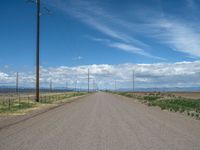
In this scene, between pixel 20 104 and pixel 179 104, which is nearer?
pixel 20 104

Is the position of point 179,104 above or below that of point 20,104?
below

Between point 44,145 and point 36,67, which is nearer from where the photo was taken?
point 44,145

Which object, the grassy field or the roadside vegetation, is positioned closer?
the grassy field

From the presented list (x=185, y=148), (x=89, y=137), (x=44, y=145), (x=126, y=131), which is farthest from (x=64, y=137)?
(x=185, y=148)

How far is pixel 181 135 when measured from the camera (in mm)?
11250

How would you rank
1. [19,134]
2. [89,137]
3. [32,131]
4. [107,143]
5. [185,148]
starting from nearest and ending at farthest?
[185,148], [107,143], [89,137], [19,134], [32,131]

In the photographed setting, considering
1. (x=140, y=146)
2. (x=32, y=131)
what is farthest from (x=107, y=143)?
(x=32, y=131)

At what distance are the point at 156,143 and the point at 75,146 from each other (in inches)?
94.2

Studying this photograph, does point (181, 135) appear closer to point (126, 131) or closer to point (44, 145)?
point (126, 131)

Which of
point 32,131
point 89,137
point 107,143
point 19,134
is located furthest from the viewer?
point 32,131

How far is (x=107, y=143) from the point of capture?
9.40 m

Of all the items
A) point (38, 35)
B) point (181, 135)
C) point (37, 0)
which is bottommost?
point (181, 135)

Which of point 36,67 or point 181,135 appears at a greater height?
point 36,67

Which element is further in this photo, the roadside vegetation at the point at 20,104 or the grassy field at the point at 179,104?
the roadside vegetation at the point at 20,104
